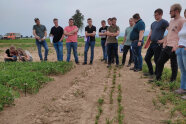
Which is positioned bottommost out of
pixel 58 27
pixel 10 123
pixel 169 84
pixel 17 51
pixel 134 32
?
pixel 10 123

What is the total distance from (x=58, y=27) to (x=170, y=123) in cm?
672

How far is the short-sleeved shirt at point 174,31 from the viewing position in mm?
3799

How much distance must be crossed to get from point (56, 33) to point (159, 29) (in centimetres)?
483

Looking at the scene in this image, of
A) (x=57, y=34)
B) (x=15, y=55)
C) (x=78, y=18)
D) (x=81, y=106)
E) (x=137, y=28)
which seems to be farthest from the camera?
(x=78, y=18)

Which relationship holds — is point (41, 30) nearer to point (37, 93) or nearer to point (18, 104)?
point (37, 93)

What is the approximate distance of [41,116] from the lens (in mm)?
2902

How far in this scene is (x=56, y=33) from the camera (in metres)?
7.99

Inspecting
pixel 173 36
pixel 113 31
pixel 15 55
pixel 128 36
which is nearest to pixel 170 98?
pixel 173 36

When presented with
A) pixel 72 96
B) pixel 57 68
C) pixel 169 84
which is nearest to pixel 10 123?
pixel 72 96

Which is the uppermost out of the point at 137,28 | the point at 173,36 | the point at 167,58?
the point at 137,28

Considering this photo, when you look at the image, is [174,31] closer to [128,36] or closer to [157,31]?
[157,31]

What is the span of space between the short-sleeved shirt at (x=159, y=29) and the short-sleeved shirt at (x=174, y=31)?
0.84m

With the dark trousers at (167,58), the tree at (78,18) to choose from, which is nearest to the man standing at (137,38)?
the dark trousers at (167,58)

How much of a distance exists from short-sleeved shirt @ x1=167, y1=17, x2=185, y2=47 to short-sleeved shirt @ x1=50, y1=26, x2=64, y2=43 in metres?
5.25
